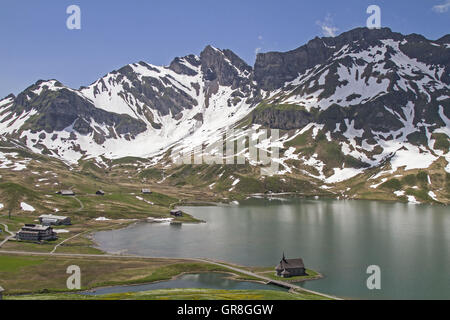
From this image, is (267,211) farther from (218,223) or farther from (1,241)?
(1,241)

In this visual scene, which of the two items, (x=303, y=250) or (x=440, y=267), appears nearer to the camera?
(x=440, y=267)

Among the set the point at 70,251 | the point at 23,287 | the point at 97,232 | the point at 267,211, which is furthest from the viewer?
the point at 267,211

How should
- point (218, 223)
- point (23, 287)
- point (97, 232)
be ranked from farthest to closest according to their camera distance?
point (218, 223)
point (97, 232)
point (23, 287)
